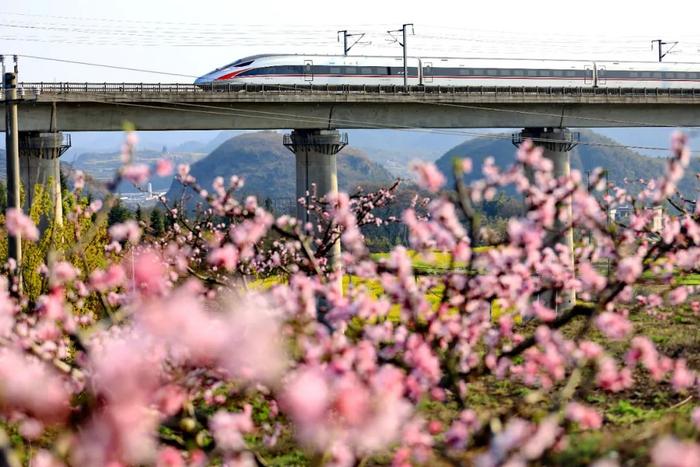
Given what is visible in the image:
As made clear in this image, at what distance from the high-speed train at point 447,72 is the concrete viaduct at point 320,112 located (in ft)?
3.66

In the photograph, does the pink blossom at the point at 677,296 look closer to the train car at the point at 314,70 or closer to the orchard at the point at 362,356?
the orchard at the point at 362,356

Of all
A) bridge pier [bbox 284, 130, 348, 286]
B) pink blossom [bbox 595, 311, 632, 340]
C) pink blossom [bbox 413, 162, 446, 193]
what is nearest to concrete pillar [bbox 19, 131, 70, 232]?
bridge pier [bbox 284, 130, 348, 286]

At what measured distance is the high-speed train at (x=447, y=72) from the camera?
41.1 m

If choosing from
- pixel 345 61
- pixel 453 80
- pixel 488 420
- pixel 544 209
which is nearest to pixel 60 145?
pixel 345 61

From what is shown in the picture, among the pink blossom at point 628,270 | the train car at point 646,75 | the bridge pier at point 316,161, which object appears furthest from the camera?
the train car at point 646,75

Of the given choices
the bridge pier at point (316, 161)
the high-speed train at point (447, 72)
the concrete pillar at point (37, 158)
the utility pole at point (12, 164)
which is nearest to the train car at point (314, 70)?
the high-speed train at point (447, 72)

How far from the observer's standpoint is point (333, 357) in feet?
22.0

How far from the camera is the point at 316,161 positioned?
3484 cm

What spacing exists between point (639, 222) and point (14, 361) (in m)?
7.95

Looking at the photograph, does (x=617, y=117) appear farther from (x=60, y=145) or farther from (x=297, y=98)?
(x=60, y=145)

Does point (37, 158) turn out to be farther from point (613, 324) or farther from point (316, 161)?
point (613, 324)

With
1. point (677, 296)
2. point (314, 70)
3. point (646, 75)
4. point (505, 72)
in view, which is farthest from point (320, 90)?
point (677, 296)

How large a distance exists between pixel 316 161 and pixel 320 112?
1.93 m

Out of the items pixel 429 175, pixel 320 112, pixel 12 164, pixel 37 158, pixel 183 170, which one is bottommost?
pixel 429 175
